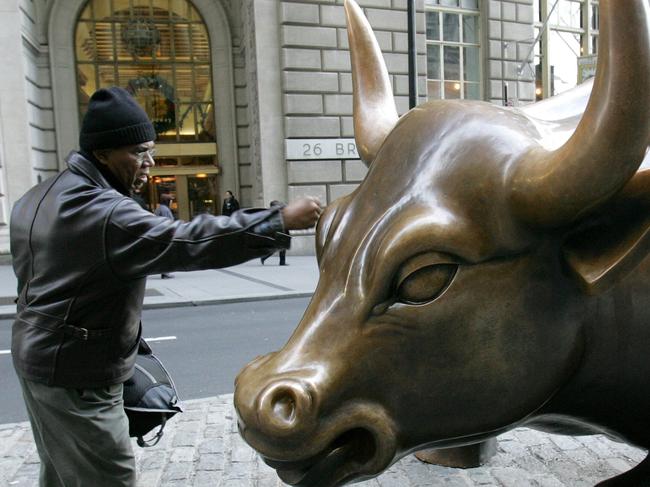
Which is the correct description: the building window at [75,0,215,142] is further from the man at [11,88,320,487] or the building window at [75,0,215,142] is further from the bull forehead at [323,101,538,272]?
the bull forehead at [323,101,538,272]

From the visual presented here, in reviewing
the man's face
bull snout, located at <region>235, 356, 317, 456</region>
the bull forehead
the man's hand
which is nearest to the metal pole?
the man's face

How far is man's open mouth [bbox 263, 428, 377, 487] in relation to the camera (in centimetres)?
150

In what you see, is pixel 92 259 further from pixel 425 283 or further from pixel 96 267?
pixel 425 283

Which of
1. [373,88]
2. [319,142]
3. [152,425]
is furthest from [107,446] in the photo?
[319,142]

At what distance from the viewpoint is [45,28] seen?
60.2 feet

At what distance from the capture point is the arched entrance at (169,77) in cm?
1914

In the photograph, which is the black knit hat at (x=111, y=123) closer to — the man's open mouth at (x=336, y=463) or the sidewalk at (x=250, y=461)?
the man's open mouth at (x=336, y=463)

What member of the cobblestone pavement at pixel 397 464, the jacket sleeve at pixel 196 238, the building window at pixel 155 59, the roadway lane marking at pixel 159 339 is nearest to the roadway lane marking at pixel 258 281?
the roadway lane marking at pixel 159 339

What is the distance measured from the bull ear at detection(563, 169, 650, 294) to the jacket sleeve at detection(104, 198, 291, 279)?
0.93 metres

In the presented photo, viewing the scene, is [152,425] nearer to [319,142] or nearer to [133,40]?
[319,142]

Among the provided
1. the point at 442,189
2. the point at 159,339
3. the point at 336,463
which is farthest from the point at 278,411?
the point at 159,339

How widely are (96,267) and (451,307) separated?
1.36 metres

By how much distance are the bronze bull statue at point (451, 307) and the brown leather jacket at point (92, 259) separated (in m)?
0.53

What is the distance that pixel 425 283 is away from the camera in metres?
1.50
